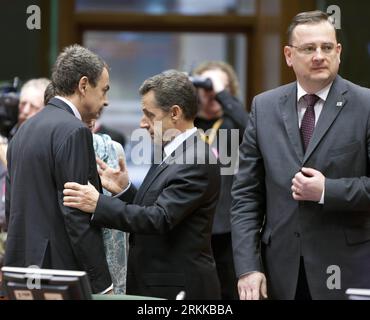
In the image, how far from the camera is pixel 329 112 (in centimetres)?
308

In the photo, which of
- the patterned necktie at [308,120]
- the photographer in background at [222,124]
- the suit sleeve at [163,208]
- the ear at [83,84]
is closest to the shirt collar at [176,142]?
the suit sleeve at [163,208]

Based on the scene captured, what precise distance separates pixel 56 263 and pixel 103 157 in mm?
699

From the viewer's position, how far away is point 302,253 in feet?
10.0

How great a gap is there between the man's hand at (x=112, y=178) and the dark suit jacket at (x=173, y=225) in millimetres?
251

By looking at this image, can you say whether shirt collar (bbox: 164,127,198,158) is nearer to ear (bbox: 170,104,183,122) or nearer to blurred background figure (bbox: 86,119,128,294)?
ear (bbox: 170,104,183,122)

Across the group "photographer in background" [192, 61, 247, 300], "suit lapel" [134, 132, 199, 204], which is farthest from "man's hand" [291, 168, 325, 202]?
"photographer in background" [192, 61, 247, 300]

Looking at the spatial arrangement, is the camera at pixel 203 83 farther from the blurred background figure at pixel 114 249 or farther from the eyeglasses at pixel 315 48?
the eyeglasses at pixel 315 48

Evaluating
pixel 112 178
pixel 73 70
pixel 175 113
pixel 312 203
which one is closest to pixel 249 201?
pixel 312 203

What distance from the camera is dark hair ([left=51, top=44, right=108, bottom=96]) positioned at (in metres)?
3.31

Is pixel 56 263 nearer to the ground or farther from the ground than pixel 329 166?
nearer to the ground

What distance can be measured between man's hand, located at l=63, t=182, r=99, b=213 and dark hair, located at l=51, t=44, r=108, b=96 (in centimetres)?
40

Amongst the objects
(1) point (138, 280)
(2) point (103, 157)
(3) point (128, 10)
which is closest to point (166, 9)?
(3) point (128, 10)
